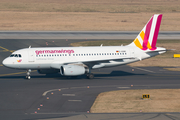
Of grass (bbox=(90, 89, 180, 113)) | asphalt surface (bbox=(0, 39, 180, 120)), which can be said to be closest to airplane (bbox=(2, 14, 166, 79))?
asphalt surface (bbox=(0, 39, 180, 120))

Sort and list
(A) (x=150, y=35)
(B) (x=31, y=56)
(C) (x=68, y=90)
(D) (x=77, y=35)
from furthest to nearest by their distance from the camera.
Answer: (D) (x=77, y=35) → (A) (x=150, y=35) → (B) (x=31, y=56) → (C) (x=68, y=90)

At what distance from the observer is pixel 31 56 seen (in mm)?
44250

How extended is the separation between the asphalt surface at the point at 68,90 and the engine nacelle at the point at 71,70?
127cm

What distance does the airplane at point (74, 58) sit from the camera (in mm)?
43844

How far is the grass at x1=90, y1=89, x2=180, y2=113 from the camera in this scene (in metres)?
29.4

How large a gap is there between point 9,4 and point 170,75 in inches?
5527

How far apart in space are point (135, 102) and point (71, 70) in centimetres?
1357

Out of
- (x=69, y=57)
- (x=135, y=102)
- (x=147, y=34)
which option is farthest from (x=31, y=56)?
(x=135, y=102)

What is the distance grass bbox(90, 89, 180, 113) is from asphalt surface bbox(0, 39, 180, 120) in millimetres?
1294

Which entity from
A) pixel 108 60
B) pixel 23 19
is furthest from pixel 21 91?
pixel 23 19

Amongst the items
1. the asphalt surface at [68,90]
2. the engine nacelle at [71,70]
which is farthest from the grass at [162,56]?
the engine nacelle at [71,70]

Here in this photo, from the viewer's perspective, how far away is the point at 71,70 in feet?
141

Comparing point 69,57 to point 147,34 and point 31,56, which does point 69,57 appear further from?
point 147,34

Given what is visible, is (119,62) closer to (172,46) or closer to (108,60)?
(108,60)
